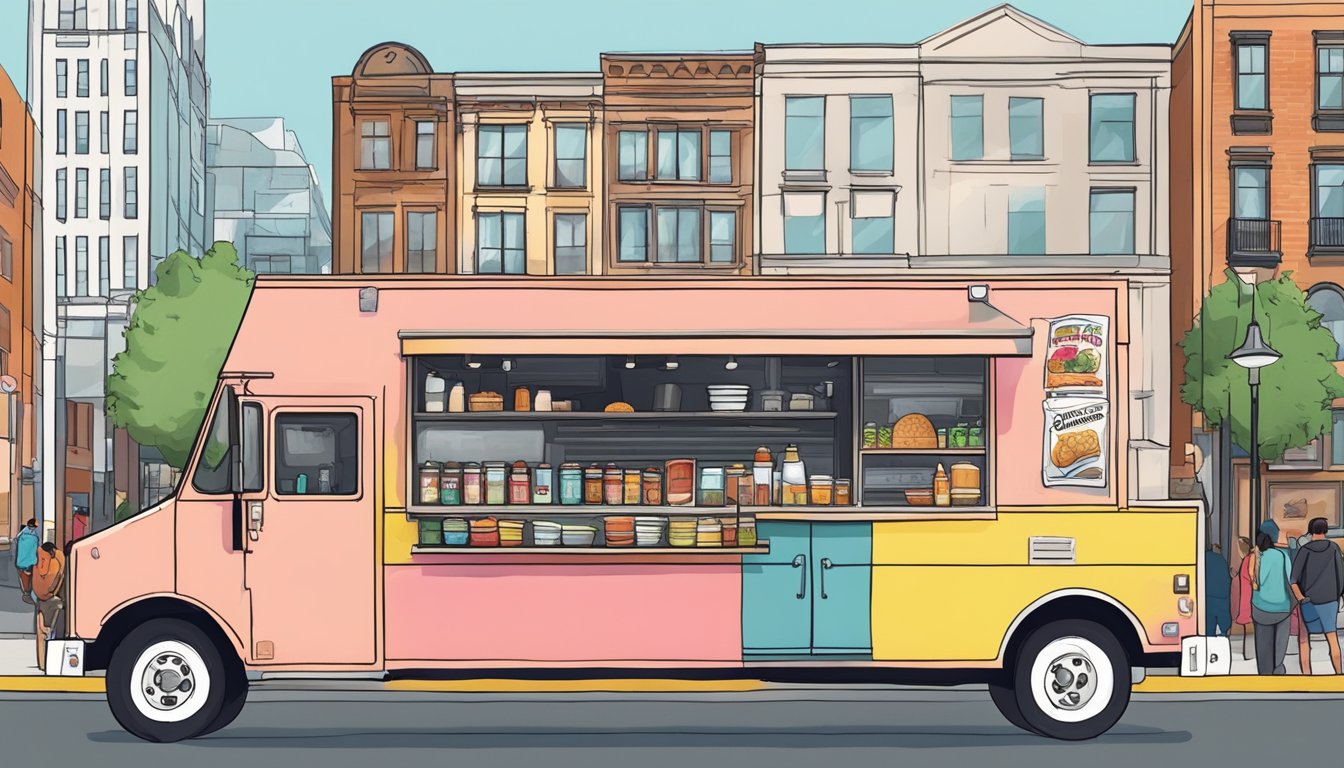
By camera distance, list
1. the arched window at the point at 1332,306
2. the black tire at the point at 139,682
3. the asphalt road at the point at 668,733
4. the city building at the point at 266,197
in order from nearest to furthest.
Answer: the asphalt road at the point at 668,733, the black tire at the point at 139,682, the arched window at the point at 1332,306, the city building at the point at 266,197

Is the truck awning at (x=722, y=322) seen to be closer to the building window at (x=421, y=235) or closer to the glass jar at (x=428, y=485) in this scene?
the glass jar at (x=428, y=485)

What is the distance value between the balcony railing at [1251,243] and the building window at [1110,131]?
313 cm

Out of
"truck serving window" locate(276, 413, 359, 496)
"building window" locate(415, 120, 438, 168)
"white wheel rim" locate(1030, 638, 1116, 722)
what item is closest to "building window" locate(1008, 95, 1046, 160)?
"building window" locate(415, 120, 438, 168)

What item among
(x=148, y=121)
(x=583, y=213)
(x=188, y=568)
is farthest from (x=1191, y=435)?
(x=148, y=121)

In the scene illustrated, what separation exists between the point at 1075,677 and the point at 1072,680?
0.03m

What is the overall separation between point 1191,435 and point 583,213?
16.4m

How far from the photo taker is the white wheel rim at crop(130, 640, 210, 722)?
460 inches

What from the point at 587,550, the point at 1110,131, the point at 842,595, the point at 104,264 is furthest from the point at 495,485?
the point at 104,264

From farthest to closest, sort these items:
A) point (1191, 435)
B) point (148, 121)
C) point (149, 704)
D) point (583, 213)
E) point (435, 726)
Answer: point (148, 121)
point (583, 213)
point (1191, 435)
point (435, 726)
point (149, 704)

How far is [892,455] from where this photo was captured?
1216 cm

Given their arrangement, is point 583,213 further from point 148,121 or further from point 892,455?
point 892,455

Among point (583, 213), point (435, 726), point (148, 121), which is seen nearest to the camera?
point (435, 726)

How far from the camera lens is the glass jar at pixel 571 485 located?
12.0m

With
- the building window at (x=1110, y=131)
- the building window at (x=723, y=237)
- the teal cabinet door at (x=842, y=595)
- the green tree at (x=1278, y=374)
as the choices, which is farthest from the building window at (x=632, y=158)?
the teal cabinet door at (x=842, y=595)
